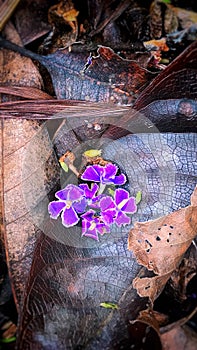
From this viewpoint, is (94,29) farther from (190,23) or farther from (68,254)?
(68,254)

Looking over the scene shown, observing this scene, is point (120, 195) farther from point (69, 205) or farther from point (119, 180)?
point (69, 205)

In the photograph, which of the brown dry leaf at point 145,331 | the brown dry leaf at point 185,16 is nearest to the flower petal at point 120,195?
the brown dry leaf at point 145,331

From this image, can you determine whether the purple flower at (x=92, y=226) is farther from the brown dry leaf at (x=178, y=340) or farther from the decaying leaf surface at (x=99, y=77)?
the brown dry leaf at (x=178, y=340)

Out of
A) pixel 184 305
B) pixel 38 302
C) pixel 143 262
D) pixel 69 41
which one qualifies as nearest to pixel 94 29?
pixel 69 41

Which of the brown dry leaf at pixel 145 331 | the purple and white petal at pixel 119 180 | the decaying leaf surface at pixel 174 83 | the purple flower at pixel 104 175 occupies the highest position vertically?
the decaying leaf surface at pixel 174 83

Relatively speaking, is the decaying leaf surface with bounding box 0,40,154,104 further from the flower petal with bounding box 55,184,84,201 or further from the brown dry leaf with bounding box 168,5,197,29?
the brown dry leaf with bounding box 168,5,197,29

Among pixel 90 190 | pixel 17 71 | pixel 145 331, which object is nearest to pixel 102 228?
pixel 90 190

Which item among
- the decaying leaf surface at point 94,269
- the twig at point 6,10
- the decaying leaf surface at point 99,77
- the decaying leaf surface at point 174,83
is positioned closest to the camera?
the decaying leaf surface at point 174,83

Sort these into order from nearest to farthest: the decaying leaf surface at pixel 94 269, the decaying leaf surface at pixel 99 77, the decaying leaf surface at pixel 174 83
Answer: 1. the decaying leaf surface at pixel 174 83
2. the decaying leaf surface at pixel 94 269
3. the decaying leaf surface at pixel 99 77
